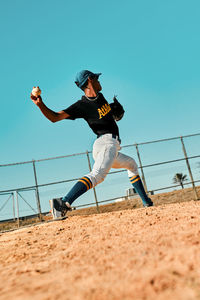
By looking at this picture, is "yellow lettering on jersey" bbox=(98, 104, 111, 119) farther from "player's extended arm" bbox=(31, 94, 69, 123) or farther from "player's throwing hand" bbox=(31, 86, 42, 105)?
"player's throwing hand" bbox=(31, 86, 42, 105)

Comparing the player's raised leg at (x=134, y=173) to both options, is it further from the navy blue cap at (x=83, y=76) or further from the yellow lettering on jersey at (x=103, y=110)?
the navy blue cap at (x=83, y=76)

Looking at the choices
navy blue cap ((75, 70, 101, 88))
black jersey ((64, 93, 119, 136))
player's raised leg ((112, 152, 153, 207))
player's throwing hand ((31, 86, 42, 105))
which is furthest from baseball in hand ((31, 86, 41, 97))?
player's raised leg ((112, 152, 153, 207))

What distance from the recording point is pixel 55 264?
1.70 m

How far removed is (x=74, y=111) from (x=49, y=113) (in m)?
0.36

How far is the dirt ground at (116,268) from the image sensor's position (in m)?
→ 1.09

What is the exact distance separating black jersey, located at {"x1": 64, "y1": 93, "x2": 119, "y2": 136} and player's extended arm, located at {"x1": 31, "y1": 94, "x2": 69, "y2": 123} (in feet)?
0.26

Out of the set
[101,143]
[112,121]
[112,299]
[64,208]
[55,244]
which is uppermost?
[112,121]

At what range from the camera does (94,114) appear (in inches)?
142

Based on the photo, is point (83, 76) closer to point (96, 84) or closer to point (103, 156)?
point (96, 84)

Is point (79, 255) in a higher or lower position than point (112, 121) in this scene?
lower

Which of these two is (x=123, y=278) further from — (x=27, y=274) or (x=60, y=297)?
(x=27, y=274)

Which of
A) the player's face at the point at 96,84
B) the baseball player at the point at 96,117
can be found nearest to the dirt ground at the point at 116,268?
the baseball player at the point at 96,117

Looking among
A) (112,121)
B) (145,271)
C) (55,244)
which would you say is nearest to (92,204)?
(112,121)

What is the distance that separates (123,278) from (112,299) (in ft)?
0.63
